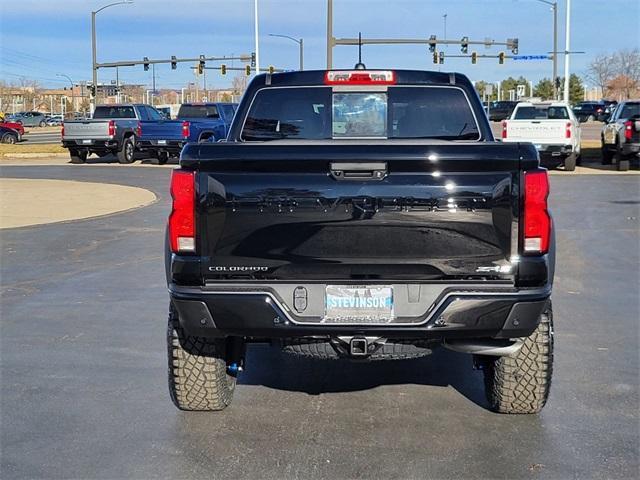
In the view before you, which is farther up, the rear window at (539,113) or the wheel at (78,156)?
the rear window at (539,113)

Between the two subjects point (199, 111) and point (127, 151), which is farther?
point (127, 151)

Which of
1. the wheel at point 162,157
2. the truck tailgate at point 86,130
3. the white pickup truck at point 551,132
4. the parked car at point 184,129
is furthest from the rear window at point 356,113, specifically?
the wheel at point 162,157

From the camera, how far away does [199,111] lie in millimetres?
29312

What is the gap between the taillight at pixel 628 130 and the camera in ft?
72.4

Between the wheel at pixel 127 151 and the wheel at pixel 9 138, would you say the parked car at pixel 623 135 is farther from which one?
the wheel at pixel 9 138

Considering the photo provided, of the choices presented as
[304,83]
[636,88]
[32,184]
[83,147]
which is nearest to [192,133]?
[83,147]

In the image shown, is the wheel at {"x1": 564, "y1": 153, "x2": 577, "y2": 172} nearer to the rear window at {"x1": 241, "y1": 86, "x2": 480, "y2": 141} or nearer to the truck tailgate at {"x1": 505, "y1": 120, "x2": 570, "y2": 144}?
the truck tailgate at {"x1": 505, "y1": 120, "x2": 570, "y2": 144}

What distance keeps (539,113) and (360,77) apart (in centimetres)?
1935

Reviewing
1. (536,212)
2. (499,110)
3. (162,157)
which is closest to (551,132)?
(162,157)

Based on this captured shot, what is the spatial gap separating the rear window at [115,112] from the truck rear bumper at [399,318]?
85.6 feet

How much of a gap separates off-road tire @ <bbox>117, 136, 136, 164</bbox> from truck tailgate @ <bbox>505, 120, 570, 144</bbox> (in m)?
13.2

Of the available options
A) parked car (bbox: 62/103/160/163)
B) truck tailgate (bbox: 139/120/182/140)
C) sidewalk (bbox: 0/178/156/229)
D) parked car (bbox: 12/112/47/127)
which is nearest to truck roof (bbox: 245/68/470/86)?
sidewalk (bbox: 0/178/156/229)

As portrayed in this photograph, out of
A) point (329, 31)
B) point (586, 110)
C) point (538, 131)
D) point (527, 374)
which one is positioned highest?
point (329, 31)

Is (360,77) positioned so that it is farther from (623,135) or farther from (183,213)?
(623,135)
